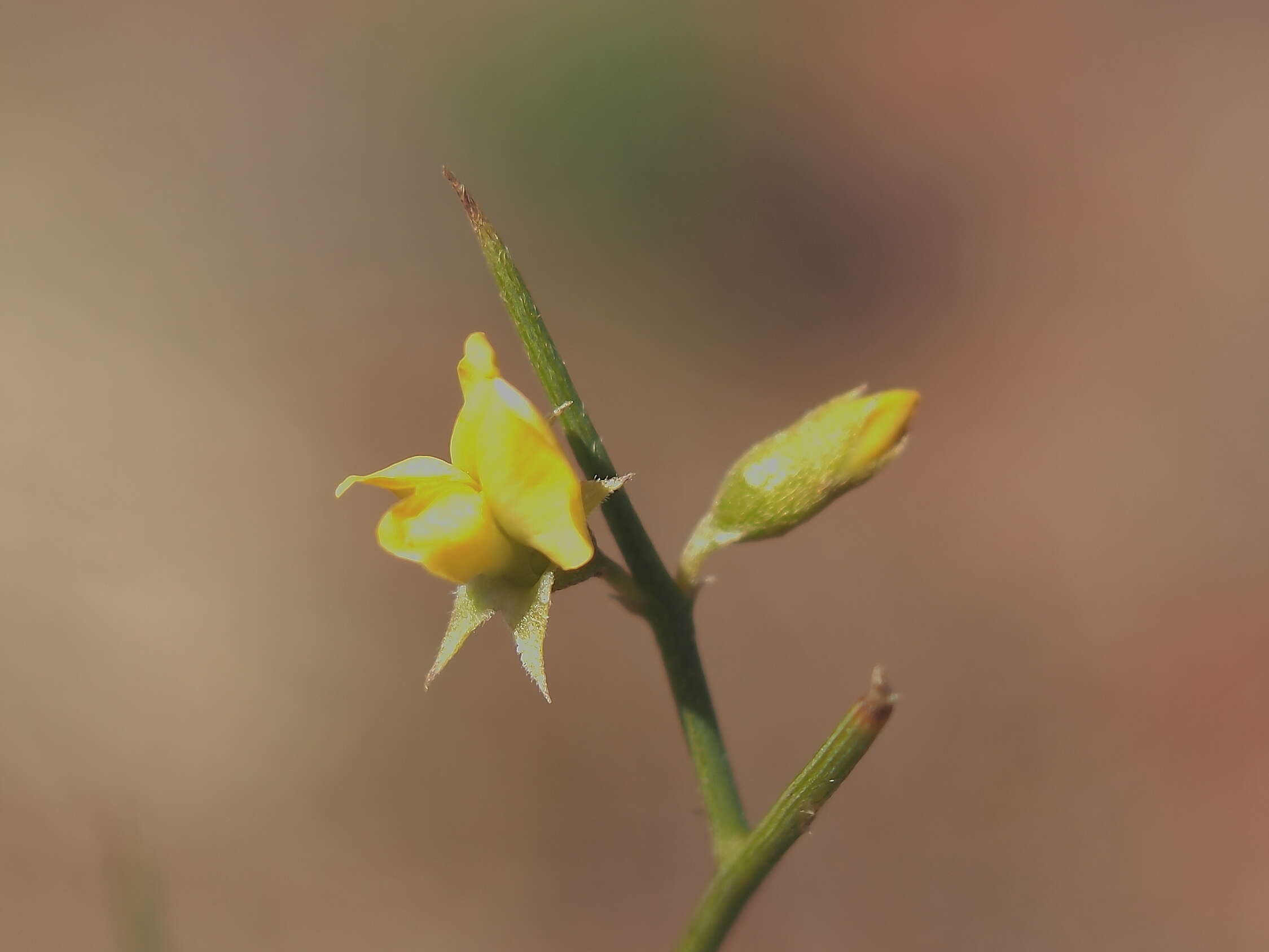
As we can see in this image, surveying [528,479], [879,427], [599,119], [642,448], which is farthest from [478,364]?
[599,119]

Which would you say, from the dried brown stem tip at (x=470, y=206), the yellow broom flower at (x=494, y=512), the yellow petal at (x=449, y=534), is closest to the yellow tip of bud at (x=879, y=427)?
the yellow broom flower at (x=494, y=512)

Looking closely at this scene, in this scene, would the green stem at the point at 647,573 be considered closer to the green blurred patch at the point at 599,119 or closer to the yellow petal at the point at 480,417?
the yellow petal at the point at 480,417

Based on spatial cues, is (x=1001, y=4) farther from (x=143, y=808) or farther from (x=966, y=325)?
(x=143, y=808)

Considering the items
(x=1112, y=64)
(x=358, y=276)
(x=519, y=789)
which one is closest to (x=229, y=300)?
(x=358, y=276)

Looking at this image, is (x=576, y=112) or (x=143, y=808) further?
(x=576, y=112)

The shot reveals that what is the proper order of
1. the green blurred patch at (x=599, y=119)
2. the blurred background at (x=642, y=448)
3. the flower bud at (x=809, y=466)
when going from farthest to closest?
the green blurred patch at (x=599, y=119), the blurred background at (x=642, y=448), the flower bud at (x=809, y=466)

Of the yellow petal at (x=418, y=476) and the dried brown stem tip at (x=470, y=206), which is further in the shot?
the yellow petal at (x=418, y=476)
